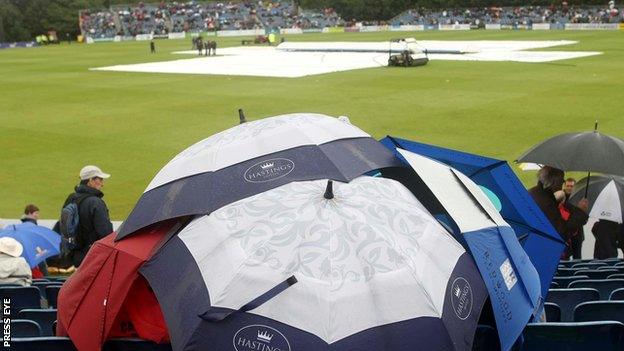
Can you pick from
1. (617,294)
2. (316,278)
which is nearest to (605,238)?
(617,294)

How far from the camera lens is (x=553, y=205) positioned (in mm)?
7523

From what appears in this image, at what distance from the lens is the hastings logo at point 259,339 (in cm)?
296

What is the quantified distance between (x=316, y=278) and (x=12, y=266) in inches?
174

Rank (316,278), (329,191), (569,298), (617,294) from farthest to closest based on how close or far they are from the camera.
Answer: (617,294) → (569,298) → (329,191) → (316,278)

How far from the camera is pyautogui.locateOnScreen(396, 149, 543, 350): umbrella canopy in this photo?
11.3ft

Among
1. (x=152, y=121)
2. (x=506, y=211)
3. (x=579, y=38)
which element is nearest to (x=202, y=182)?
(x=506, y=211)

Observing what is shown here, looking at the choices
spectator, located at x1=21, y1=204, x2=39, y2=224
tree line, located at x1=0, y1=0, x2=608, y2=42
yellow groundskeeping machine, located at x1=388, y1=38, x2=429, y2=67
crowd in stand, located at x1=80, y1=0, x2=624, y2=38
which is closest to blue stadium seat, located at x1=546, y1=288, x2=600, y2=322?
spectator, located at x1=21, y1=204, x2=39, y2=224

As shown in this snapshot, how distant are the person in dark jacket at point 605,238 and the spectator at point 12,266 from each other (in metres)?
6.24

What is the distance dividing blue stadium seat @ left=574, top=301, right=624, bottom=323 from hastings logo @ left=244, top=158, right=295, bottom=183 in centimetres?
218

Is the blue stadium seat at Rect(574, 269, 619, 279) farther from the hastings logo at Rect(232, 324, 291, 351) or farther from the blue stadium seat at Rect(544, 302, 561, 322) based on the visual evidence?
the hastings logo at Rect(232, 324, 291, 351)

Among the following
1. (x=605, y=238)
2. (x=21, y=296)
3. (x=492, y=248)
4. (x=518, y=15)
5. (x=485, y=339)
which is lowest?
(x=518, y=15)

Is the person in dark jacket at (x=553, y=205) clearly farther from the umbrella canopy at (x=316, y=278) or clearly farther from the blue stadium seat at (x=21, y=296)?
the blue stadium seat at (x=21, y=296)

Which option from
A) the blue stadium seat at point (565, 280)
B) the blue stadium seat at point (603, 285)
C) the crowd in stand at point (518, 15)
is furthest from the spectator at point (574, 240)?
the crowd in stand at point (518, 15)

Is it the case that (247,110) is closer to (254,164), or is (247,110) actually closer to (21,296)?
(21,296)
